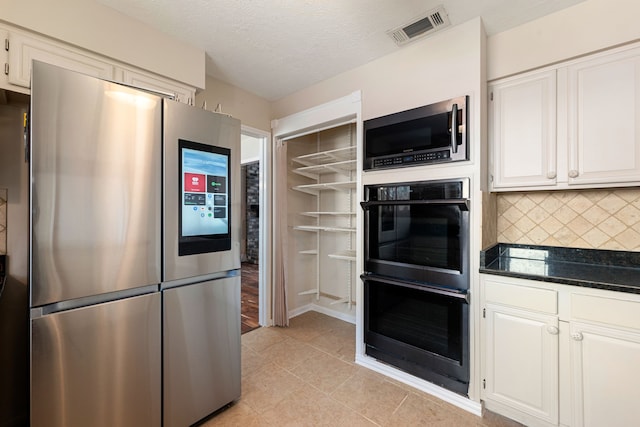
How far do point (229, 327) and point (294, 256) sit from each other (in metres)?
1.74

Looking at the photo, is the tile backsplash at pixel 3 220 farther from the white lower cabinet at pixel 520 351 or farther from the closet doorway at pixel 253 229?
the white lower cabinet at pixel 520 351

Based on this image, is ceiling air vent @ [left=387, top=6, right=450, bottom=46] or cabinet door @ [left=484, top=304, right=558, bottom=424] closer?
cabinet door @ [left=484, top=304, right=558, bottom=424]

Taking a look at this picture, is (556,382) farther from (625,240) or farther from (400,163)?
(400,163)

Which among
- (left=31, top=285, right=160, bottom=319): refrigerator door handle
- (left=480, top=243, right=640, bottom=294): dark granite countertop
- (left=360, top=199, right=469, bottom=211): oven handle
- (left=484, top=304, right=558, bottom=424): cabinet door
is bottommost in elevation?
(left=484, top=304, right=558, bottom=424): cabinet door

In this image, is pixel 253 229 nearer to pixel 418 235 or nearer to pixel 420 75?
pixel 418 235

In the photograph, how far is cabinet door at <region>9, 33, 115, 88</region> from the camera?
140cm

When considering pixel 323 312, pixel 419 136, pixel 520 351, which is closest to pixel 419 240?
pixel 419 136

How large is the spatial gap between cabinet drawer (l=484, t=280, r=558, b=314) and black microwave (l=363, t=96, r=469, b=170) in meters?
0.87

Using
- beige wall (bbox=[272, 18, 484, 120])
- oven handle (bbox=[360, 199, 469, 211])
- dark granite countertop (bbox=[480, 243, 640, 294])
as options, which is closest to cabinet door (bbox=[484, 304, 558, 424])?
dark granite countertop (bbox=[480, 243, 640, 294])

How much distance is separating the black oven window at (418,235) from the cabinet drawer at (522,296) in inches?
9.3

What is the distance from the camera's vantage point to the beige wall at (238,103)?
257 centimetres

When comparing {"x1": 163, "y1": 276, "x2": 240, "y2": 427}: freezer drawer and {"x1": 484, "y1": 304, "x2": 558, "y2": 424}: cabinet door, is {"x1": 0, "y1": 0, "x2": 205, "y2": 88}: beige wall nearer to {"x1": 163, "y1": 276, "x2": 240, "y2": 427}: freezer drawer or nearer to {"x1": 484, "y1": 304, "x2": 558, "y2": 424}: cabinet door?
{"x1": 163, "y1": 276, "x2": 240, "y2": 427}: freezer drawer

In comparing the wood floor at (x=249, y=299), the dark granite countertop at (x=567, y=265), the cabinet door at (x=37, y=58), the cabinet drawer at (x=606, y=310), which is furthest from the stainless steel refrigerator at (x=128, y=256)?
the cabinet drawer at (x=606, y=310)

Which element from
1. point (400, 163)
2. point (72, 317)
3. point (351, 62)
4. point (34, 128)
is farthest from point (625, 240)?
point (34, 128)
